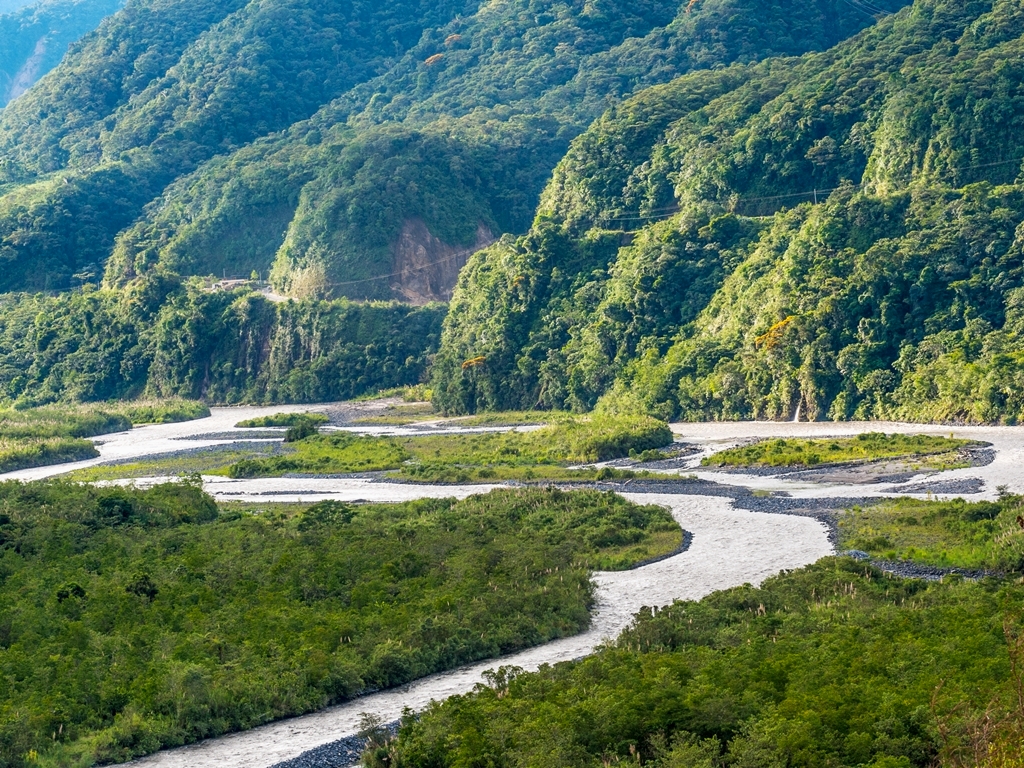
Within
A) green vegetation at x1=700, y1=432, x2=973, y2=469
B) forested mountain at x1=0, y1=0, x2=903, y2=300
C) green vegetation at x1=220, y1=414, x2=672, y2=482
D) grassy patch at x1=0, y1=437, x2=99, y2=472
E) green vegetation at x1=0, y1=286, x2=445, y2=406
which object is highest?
forested mountain at x1=0, y1=0, x2=903, y2=300

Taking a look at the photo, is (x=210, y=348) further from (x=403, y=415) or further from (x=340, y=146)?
(x=403, y=415)

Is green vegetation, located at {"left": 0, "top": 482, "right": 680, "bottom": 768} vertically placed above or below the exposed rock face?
below

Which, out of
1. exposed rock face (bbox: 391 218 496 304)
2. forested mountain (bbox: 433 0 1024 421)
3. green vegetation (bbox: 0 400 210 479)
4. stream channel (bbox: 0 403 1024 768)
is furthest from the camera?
exposed rock face (bbox: 391 218 496 304)

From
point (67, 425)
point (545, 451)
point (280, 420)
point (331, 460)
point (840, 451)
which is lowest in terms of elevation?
point (280, 420)

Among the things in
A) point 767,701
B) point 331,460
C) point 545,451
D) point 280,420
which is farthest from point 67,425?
point 767,701

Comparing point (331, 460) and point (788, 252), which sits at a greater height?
point (788, 252)

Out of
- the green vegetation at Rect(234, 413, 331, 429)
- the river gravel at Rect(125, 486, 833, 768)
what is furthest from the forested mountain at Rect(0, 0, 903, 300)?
the river gravel at Rect(125, 486, 833, 768)

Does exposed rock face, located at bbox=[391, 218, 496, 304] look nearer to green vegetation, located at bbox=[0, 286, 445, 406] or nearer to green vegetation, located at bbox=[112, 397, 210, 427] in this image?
green vegetation, located at bbox=[0, 286, 445, 406]

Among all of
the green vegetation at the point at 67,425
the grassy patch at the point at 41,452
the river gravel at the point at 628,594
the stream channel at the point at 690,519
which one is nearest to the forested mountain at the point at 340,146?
the green vegetation at the point at 67,425
